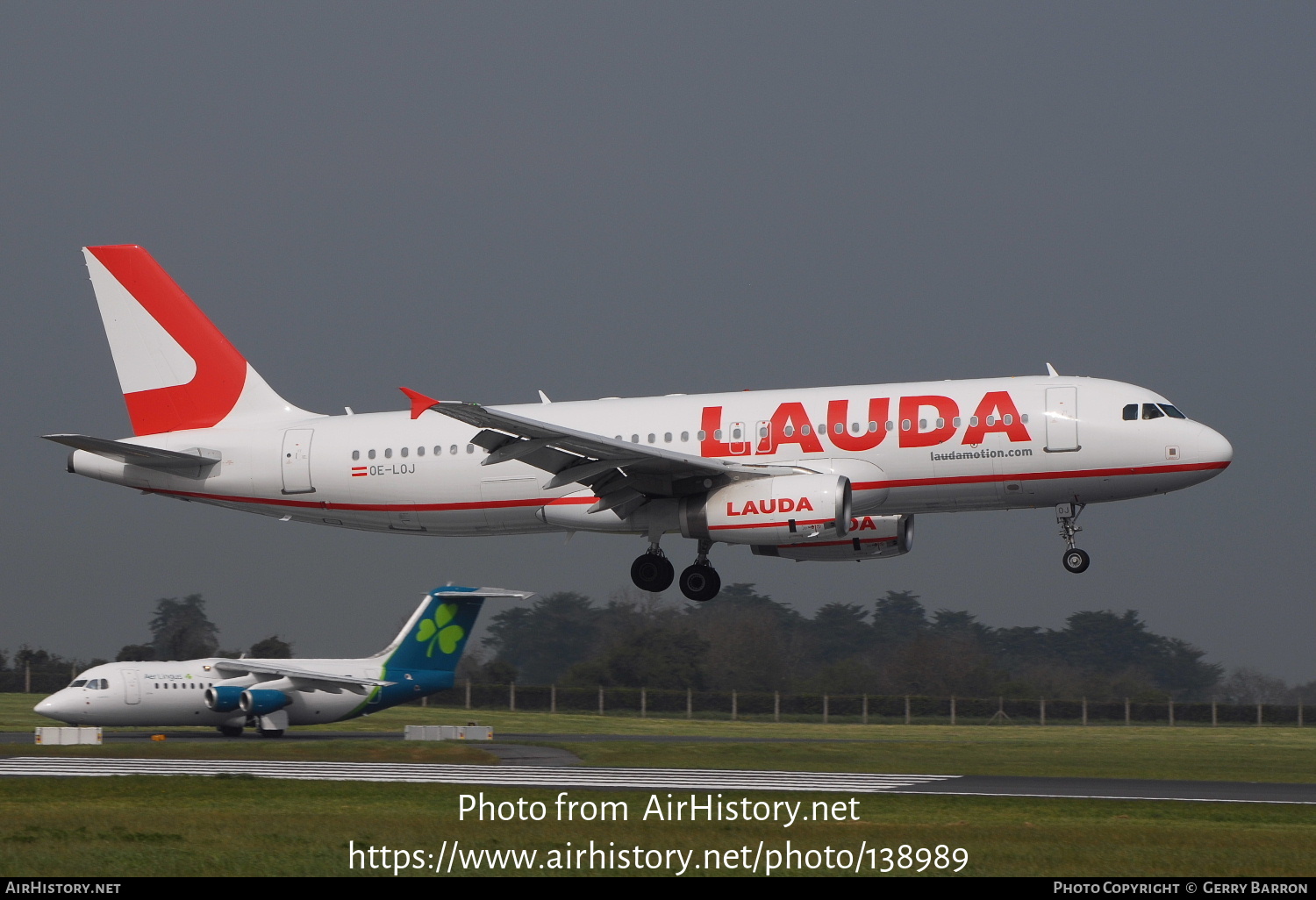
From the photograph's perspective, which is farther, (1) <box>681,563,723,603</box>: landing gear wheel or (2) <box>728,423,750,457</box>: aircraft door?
(1) <box>681,563,723,603</box>: landing gear wheel

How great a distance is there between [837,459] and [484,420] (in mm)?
7889

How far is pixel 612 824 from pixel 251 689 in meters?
26.0

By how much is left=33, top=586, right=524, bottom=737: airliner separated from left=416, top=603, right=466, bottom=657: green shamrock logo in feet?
0.23

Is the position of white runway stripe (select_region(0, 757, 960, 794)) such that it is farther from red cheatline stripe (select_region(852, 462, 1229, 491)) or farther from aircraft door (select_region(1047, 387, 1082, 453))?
aircraft door (select_region(1047, 387, 1082, 453))

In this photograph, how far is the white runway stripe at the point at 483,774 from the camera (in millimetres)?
31875

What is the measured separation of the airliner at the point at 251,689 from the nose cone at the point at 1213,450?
29537 millimetres

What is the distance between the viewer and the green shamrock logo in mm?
53469

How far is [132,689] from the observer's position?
156ft

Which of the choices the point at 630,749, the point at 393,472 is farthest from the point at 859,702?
the point at 393,472

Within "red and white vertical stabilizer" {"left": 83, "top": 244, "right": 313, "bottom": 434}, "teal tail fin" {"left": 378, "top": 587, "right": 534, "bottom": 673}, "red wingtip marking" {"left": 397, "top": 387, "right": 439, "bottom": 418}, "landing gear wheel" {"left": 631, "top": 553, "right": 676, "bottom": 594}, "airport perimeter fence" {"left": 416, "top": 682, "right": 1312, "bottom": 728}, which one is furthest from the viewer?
"airport perimeter fence" {"left": 416, "top": 682, "right": 1312, "bottom": 728}

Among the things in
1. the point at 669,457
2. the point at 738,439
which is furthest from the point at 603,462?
the point at 738,439

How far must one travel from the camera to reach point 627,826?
24.4 meters

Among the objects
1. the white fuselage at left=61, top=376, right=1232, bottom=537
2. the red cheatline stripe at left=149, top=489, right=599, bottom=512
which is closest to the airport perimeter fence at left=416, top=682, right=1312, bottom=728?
the red cheatline stripe at left=149, top=489, right=599, bottom=512

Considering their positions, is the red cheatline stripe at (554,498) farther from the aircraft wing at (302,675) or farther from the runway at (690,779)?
the aircraft wing at (302,675)
